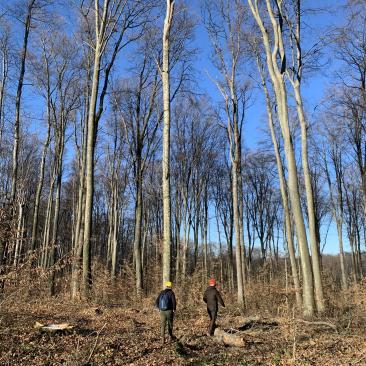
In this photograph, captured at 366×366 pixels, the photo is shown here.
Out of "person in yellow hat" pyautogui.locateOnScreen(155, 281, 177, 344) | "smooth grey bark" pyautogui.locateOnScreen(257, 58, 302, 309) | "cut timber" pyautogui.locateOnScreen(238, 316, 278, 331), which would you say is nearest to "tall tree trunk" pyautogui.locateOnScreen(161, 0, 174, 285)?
"person in yellow hat" pyautogui.locateOnScreen(155, 281, 177, 344)

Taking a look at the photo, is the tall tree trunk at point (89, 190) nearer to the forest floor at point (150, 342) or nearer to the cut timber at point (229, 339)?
the forest floor at point (150, 342)

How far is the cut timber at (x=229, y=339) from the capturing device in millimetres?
8828

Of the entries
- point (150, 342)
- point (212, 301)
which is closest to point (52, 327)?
point (150, 342)

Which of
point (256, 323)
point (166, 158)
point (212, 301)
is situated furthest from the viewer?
point (166, 158)

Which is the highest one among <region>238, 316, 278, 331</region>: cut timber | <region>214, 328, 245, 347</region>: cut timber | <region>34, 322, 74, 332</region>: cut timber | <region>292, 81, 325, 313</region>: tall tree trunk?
<region>292, 81, 325, 313</region>: tall tree trunk

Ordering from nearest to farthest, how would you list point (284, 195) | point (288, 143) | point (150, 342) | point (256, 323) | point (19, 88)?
point (150, 342), point (256, 323), point (288, 143), point (19, 88), point (284, 195)

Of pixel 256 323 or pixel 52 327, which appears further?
pixel 256 323

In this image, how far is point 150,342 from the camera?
28.4 ft

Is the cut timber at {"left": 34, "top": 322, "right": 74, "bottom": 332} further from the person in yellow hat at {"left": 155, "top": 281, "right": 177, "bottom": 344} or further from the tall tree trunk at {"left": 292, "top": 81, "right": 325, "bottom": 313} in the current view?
the tall tree trunk at {"left": 292, "top": 81, "right": 325, "bottom": 313}

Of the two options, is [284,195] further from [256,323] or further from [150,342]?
[150,342]

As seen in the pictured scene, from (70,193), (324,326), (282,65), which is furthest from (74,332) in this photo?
(70,193)

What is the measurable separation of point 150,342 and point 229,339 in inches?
72.2

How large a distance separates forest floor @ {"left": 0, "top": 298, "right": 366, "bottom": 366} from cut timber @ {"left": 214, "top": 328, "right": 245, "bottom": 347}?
11cm

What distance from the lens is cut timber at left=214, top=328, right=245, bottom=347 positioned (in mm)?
8828
